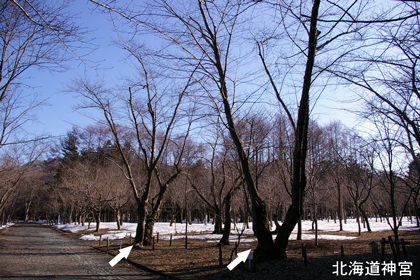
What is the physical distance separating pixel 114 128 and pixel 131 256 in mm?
6984

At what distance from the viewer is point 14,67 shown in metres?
6.84

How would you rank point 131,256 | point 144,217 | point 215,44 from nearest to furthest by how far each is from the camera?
point 215,44 < point 131,256 < point 144,217

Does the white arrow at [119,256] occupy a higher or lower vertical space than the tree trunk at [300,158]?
lower

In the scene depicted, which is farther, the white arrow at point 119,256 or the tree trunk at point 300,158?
the white arrow at point 119,256

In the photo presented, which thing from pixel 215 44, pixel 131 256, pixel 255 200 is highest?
pixel 215 44

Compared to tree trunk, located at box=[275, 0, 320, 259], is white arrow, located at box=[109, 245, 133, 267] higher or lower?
lower

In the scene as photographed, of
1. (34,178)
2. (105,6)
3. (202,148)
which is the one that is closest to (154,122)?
(202,148)

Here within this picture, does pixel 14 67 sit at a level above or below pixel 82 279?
above

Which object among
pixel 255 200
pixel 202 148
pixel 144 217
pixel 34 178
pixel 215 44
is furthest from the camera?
pixel 34 178

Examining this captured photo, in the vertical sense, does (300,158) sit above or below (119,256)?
above

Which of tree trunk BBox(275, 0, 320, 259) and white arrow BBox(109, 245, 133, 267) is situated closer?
tree trunk BBox(275, 0, 320, 259)

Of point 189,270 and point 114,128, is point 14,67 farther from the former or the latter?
point 114,128

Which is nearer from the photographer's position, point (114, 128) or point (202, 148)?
point (114, 128)

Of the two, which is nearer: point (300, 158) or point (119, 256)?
point (300, 158)
